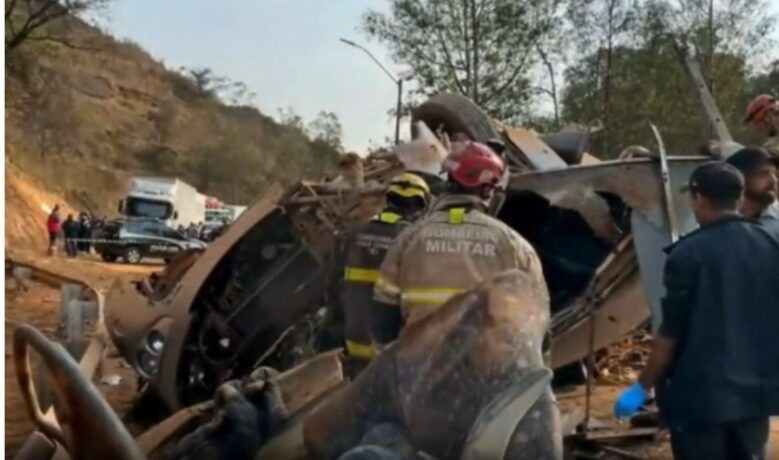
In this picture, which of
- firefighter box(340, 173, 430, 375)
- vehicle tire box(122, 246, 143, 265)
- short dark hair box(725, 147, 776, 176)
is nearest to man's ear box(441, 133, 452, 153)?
firefighter box(340, 173, 430, 375)

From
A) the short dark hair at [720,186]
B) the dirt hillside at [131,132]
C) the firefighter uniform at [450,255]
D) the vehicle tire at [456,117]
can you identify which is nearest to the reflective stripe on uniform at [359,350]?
the firefighter uniform at [450,255]

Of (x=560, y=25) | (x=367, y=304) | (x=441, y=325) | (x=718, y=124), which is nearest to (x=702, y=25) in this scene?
(x=560, y=25)

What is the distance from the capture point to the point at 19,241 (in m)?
39.4

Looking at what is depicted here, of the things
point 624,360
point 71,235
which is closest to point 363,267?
point 624,360

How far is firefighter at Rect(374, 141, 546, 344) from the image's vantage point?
4.19 meters

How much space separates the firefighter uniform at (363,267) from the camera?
20.3 feet

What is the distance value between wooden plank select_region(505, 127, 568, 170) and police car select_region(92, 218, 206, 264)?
29.3 meters

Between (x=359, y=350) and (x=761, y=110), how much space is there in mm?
3078

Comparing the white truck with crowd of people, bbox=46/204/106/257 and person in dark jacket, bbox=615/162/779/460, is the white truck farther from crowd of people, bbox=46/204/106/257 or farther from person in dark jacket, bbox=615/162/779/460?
person in dark jacket, bbox=615/162/779/460

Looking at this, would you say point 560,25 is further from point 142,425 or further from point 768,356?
point 768,356

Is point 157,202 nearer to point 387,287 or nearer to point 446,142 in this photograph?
point 446,142

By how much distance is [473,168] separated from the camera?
14.5 ft

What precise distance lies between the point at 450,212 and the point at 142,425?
14.6 feet

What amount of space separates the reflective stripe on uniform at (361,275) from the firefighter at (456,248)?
1.81 metres
